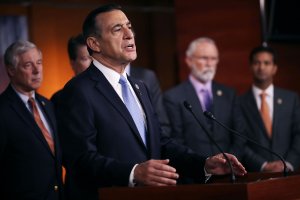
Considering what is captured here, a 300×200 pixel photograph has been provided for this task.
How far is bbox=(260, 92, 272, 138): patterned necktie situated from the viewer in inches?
216

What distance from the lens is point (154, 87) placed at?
195 inches

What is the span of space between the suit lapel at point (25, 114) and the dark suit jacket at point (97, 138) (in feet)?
2.83

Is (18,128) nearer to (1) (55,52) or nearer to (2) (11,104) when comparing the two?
(2) (11,104)

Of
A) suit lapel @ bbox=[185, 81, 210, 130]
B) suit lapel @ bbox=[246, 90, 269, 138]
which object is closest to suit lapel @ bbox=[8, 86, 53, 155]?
suit lapel @ bbox=[185, 81, 210, 130]

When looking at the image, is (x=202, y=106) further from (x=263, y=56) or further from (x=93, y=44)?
(x=93, y=44)

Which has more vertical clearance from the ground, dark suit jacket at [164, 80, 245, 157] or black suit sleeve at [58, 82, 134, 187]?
black suit sleeve at [58, 82, 134, 187]

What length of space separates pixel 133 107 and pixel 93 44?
0.33m

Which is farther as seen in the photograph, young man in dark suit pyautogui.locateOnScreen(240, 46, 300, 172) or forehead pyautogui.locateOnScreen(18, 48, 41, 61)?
young man in dark suit pyautogui.locateOnScreen(240, 46, 300, 172)

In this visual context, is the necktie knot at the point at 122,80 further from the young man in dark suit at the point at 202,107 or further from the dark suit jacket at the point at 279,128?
the dark suit jacket at the point at 279,128

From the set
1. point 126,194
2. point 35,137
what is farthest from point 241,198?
point 35,137

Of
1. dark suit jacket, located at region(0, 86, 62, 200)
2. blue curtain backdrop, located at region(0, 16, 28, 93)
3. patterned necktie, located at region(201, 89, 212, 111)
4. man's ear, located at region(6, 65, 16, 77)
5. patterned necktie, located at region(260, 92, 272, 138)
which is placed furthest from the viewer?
blue curtain backdrop, located at region(0, 16, 28, 93)

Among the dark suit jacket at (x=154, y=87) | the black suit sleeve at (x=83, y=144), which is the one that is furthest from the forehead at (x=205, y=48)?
the black suit sleeve at (x=83, y=144)

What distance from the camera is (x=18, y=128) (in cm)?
384

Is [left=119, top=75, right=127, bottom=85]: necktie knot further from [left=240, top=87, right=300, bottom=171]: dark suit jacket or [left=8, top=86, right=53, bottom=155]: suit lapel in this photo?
[left=240, top=87, right=300, bottom=171]: dark suit jacket
